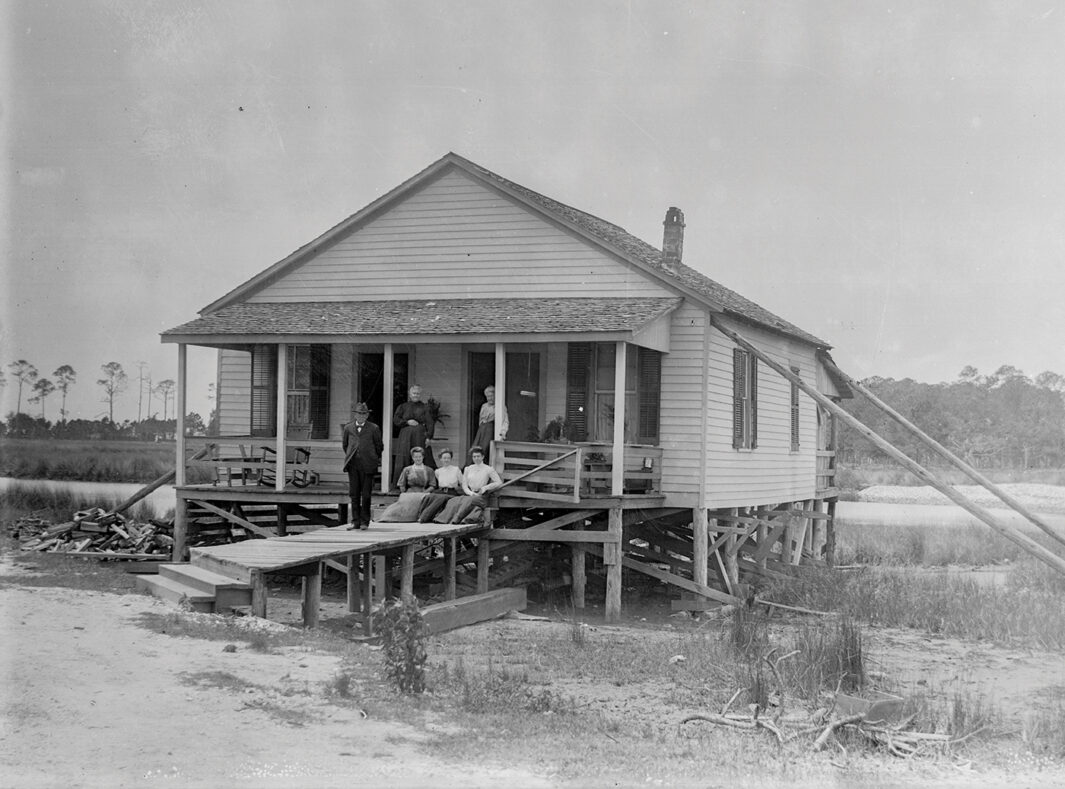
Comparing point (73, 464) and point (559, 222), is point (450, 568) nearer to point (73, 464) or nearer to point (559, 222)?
point (559, 222)

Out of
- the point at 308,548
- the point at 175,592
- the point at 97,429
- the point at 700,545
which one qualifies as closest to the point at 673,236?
the point at 700,545

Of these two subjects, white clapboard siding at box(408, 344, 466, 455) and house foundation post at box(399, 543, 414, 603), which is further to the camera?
white clapboard siding at box(408, 344, 466, 455)

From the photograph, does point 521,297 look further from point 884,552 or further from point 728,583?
point 884,552

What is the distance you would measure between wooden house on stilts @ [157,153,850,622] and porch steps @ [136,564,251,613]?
3.35 metres

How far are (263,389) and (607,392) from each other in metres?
6.33

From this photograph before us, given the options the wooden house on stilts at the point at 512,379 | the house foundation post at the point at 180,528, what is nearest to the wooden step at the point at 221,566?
the wooden house on stilts at the point at 512,379

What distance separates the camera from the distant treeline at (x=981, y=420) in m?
68.0

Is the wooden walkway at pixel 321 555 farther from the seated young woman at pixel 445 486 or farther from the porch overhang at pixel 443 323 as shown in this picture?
the porch overhang at pixel 443 323

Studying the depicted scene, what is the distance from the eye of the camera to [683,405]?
1831 cm

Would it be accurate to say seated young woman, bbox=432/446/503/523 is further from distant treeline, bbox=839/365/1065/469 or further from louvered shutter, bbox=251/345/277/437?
distant treeline, bbox=839/365/1065/469

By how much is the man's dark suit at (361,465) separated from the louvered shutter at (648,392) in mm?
4689

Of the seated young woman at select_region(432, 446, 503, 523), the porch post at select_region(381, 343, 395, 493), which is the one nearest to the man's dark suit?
the seated young woman at select_region(432, 446, 503, 523)

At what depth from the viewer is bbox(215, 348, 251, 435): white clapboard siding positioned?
20.8 m

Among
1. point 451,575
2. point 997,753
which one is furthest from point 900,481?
point 997,753
